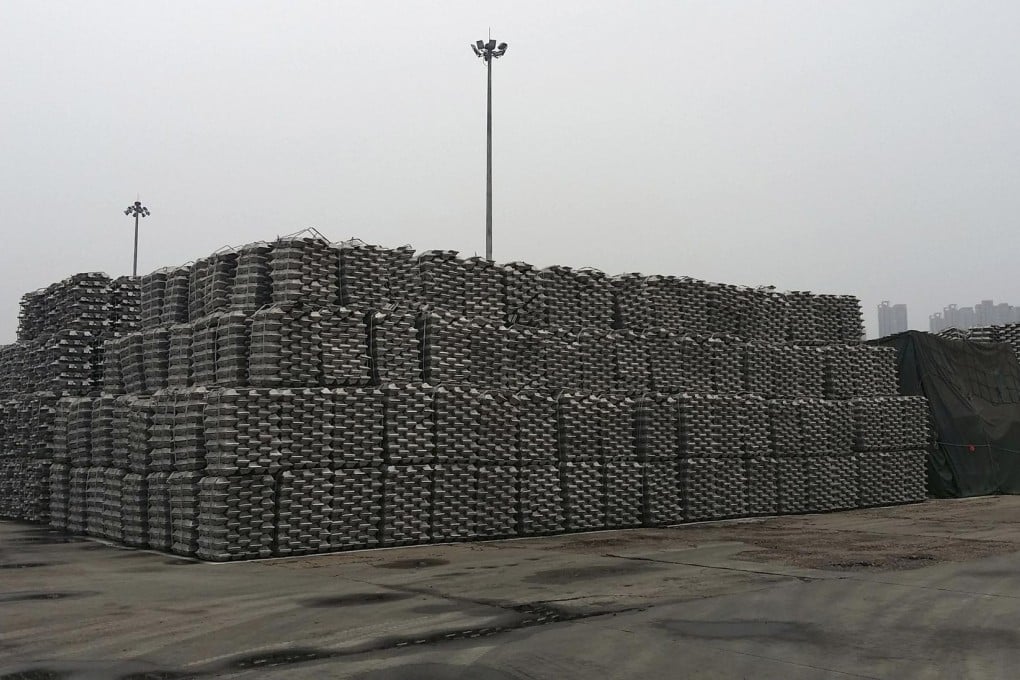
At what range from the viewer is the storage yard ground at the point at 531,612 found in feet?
26.1

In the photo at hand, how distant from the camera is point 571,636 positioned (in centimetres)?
900

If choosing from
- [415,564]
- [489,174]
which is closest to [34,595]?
[415,564]

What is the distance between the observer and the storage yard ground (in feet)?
26.1

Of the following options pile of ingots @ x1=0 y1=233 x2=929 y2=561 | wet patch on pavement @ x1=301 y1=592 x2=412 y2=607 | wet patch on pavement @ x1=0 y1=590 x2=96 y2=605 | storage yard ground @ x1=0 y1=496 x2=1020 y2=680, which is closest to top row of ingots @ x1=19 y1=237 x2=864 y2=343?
pile of ingots @ x1=0 y1=233 x2=929 y2=561

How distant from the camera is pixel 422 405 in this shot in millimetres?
17203

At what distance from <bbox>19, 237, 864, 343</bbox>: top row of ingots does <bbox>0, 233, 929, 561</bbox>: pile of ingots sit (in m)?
0.04

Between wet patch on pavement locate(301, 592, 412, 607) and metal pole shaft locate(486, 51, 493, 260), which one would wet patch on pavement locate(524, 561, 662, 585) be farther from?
metal pole shaft locate(486, 51, 493, 260)

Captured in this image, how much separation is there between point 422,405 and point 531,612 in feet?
24.1

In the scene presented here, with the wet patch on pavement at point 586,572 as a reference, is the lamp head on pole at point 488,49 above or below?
above

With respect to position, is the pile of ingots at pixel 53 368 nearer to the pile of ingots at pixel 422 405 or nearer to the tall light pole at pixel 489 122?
the pile of ingots at pixel 422 405

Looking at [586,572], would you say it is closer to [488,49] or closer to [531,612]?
[531,612]

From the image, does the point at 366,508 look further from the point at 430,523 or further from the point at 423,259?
the point at 423,259

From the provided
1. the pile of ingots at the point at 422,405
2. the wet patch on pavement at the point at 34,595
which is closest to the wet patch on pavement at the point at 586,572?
the pile of ingots at the point at 422,405

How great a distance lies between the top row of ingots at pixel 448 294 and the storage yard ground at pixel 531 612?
15.6ft
